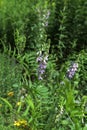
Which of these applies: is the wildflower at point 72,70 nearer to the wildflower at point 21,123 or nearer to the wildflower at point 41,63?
the wildflower at point 41,63

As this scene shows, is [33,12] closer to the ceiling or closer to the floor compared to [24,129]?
closer to the ceiling

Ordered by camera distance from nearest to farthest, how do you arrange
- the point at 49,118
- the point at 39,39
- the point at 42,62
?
the point at 49,118, the point at 42,62, the point at 39,39

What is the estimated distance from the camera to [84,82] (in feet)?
14.5

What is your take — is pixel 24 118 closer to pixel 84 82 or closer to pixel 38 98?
pixel 38 98

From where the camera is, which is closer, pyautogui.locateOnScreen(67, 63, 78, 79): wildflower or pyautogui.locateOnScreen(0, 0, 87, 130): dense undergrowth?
pyautogui.locateOnScreen(67, 63, 78, 79): wildflower

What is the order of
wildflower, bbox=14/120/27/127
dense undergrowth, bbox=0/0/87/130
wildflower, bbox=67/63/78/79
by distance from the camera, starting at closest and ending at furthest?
wildflower, bbox=14/120/27/127
wildflower, bbox=67/63/78/79
dense undergrowth, bbox=0/0/87/130

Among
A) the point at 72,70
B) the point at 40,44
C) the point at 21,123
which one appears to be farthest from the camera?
the point at 40,44

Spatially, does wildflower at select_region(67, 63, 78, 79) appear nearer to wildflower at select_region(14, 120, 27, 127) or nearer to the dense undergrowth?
the dense undergrowth

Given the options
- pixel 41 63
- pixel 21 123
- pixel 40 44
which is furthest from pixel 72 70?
pixel 40 44

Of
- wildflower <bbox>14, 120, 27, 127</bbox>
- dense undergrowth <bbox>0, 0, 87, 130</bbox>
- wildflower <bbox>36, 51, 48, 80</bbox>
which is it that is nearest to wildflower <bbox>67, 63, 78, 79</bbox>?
dense undergrowth <bbox>0, 0, 87, 130</bbox>

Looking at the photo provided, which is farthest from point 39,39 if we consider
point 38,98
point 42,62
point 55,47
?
point 38,98

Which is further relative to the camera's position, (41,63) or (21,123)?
(41,63)

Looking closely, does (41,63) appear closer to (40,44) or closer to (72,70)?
(72,70)

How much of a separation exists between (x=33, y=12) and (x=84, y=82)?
164cm
